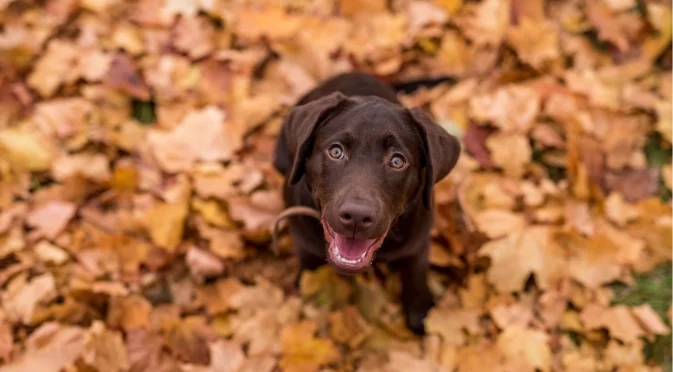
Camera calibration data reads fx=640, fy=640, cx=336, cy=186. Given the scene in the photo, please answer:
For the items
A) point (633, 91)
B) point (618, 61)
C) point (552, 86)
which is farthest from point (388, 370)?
point (618, 61)

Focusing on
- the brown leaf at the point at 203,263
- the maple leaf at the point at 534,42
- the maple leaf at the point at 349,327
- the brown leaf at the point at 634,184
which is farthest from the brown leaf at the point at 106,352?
the maple leaf at the point at 534,42

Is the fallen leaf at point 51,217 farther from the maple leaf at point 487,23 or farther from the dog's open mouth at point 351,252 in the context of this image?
the maple leaf at point 487,23

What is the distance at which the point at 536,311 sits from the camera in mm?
3230

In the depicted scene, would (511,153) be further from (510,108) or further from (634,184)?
(634,184)

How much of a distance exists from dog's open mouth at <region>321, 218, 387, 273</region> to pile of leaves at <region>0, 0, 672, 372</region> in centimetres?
66

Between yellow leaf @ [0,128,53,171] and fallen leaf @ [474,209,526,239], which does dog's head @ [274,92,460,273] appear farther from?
yellow leaf @ [0,128,53,171]

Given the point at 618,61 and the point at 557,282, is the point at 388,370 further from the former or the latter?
the point at 618,61

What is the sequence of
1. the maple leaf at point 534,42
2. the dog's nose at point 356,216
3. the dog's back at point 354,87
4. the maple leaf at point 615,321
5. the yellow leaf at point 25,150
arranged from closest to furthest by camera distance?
the dog's nose at point 356,216 → the maple leaf at point 615,321 → the dog's back at point 354,87 → the yellow leaf at point 25,150 → the maple leaf at point 534,42

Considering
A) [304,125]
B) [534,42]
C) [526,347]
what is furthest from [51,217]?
[534,42]

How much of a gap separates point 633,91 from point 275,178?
2259 mm

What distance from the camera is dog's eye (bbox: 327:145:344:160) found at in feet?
8.14

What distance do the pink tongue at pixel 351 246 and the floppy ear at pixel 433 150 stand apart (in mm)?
326

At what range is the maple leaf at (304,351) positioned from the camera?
2959mm

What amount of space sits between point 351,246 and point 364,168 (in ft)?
1.09
